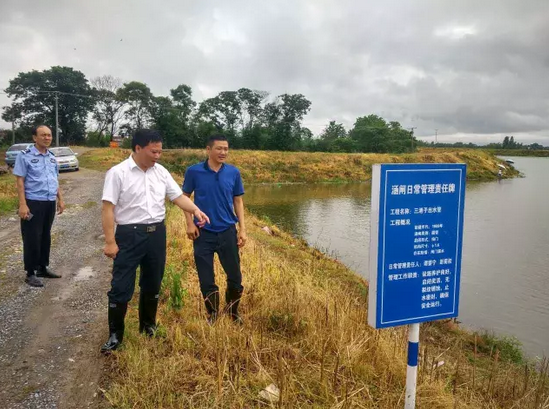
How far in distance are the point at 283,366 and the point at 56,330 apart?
2.03 meters

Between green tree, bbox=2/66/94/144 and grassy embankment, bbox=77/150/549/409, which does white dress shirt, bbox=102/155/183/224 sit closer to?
grassy embankment, bbox=77/150/549/409

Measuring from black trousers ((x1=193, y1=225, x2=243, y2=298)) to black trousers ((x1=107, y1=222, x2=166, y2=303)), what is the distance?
1.57 feet

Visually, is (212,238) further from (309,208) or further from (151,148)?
(309,208)

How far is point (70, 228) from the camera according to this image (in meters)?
7.88

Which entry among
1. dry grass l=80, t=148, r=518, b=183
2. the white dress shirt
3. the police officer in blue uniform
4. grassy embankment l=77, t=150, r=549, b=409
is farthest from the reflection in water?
dry grass l=80, t=148, r=518, b=183

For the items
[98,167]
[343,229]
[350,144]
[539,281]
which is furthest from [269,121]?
[539,281]

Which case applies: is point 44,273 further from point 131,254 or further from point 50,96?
point 50,96

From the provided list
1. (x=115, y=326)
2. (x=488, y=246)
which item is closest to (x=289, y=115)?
(x=488, y=246)

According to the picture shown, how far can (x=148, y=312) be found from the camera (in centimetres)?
327

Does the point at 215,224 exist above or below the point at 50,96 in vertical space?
below

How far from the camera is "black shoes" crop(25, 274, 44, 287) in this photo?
14.8 ft

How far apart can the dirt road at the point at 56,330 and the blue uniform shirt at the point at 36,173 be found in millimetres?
1017

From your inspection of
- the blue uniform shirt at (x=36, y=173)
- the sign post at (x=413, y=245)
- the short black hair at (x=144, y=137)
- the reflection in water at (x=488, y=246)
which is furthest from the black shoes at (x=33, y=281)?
the reflection in water at (x=488, y=246)

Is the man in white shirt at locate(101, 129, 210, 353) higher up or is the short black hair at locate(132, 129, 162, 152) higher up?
the short black hair at locate(132, 129, 162, 152)
